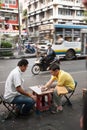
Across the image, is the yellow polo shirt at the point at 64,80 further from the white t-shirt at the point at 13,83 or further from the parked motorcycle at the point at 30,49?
the parked motorcycle at the point at 30,49

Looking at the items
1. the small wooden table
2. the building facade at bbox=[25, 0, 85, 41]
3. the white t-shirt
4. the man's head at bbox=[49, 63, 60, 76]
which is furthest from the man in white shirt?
the building facade at bbox=[25, 0, 85, 41]

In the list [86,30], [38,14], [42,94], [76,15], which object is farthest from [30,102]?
[38,14]

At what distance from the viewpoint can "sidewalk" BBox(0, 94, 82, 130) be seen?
15.3 ft

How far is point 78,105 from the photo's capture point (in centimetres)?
593

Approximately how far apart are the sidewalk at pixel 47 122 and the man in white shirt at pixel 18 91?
311 millimetres

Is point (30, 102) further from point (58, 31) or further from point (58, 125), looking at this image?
point (58, 31)

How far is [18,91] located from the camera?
4984 mm

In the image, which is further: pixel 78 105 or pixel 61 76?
pixel 78 105

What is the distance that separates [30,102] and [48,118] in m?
0.51

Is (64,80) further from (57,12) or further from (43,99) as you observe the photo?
(57,12)

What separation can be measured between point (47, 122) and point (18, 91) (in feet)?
2.79

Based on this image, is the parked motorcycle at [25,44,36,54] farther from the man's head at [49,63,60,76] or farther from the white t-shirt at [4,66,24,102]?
the white t-shirt at [4,66,24,102]

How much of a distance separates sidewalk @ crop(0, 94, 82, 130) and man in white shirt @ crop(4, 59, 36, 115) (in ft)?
1.02

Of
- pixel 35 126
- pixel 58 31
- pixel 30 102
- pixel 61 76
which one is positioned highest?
pixel 58 31
